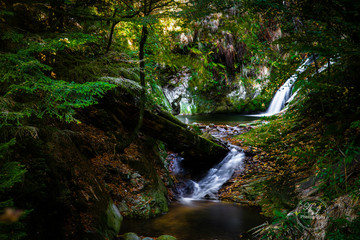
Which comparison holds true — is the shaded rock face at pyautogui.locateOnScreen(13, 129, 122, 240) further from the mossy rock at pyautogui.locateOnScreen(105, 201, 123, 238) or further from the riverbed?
the riverbed

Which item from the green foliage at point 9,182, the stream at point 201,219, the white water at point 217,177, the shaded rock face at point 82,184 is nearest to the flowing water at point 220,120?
the white water at point 217,177

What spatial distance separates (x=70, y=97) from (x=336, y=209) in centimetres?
381

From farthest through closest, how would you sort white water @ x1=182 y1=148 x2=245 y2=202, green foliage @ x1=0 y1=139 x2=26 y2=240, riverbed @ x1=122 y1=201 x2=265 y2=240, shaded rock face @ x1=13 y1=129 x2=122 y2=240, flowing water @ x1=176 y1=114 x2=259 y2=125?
flowing water @ x1=176 y1=114 x2=259 y2=125 → white water @ x1=182 y1=148 x2=245 y2=202 → riverbed @ x1=122 y1=201 x2=265 y2=240 → shaded rock face @ x1=13 y1=129 x2=122 y2=240 → green foliage @ x1=0 y1=139 x2=26 y2=240

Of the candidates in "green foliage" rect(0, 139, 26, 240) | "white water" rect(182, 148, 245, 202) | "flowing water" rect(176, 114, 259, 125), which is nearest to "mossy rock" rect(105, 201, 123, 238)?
"green foliage" rect(0, 139, 26, 240)

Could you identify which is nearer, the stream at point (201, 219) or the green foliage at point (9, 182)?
the green foliage at point (9, 182)

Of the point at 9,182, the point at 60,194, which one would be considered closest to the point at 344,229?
the point at 9,182

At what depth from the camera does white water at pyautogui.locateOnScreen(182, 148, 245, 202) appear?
23.7ft

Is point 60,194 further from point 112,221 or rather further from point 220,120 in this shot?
point 220,120

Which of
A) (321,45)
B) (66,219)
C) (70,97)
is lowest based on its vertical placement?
(66,219)

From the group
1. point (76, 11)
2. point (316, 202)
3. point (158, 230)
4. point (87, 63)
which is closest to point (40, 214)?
point (158, 230)

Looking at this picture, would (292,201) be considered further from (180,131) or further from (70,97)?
(70,97)

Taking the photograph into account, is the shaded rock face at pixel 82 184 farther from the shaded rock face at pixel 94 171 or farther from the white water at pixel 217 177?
the white water at pixel 217 177

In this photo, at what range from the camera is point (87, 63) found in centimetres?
480

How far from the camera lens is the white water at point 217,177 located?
23.7 ft
